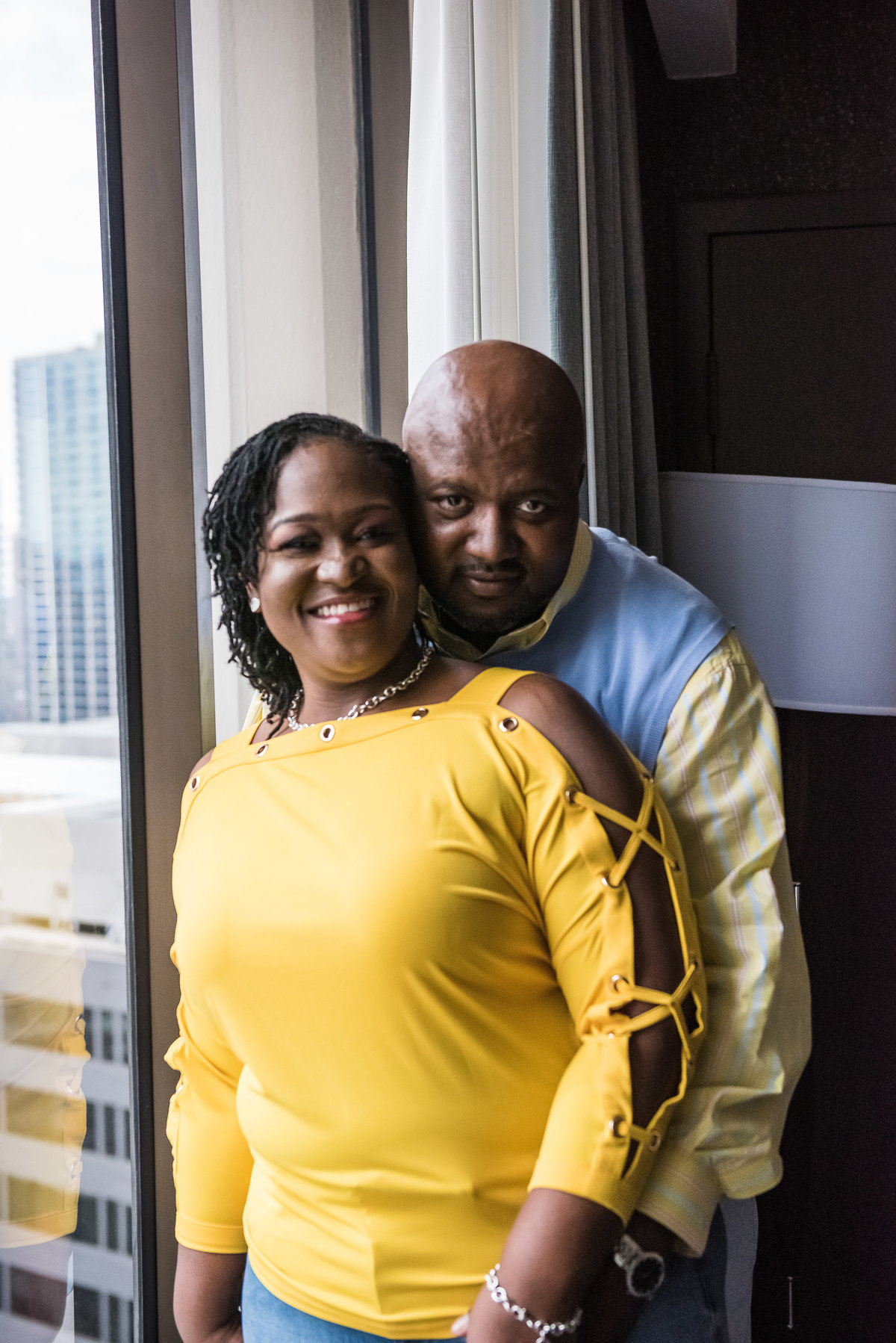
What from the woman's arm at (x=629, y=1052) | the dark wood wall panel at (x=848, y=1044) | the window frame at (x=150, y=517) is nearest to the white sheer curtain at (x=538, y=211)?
the window frame at (x=150, y=517)

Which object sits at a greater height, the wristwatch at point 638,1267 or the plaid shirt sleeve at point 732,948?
the plaid shirt sleeve at point 732,948

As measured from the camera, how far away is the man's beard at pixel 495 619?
106 centimetres

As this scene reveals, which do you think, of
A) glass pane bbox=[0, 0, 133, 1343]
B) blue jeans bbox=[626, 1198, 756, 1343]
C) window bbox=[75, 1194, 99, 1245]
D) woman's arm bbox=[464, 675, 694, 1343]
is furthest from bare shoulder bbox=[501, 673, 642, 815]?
window bbox=[75, 1194, 99, 1245]

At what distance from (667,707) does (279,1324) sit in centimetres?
59

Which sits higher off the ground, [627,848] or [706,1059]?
[627,848]

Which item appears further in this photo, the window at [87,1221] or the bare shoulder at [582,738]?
the window at [87,1221]

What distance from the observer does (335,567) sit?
0.88 meters

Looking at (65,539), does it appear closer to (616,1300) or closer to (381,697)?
(381,697)

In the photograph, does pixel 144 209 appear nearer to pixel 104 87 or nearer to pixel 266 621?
pixel 104 87

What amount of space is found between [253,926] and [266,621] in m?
0.24

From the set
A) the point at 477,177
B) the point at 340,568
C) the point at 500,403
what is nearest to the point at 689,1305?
the point at 340,568

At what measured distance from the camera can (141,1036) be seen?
4.32 feet

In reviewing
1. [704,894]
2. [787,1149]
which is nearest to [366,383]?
[704,894]

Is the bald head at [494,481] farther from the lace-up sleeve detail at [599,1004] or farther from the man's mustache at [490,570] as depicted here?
the lace-up sleeve detail at [599,1004]
